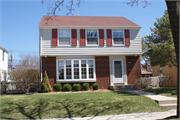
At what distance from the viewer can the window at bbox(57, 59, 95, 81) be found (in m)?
14.1

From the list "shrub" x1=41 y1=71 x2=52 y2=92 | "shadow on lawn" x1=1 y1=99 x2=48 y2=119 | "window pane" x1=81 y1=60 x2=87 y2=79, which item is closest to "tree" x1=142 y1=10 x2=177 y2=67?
"window pane" x1=81 y1=60 x2=87 y2=79

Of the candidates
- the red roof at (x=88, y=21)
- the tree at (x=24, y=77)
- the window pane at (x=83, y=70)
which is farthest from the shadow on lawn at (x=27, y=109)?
the red roof at (x=88, y=21)

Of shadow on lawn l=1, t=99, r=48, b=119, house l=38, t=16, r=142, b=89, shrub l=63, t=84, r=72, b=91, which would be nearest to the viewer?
shadow on lawn l=1, t=99, r=48, b=119

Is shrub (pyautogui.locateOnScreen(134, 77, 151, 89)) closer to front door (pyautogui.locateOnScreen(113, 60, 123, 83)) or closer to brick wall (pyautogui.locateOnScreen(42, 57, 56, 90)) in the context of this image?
front door (pyautogui.locateOnScreen(113, 60, 123, 83))

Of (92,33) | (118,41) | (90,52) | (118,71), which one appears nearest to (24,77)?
(90,52)

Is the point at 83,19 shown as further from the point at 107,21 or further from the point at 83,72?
→ the point at 83,72

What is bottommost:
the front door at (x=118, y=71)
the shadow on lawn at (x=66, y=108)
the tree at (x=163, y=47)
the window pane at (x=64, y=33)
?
the shadow on lawn at (x=66, y=108)

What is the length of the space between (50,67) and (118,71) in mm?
5938

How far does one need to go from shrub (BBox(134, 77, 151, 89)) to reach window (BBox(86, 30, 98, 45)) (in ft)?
15.5

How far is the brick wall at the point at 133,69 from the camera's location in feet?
49.4

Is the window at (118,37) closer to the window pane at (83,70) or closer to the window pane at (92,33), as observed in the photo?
the window pane at (92,33)

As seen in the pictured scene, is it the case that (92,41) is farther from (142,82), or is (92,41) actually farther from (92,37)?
(142,82)

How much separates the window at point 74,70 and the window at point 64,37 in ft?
4.95

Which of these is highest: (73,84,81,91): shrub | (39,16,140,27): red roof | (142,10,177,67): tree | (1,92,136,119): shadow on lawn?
(39,16,140,27): red roof
